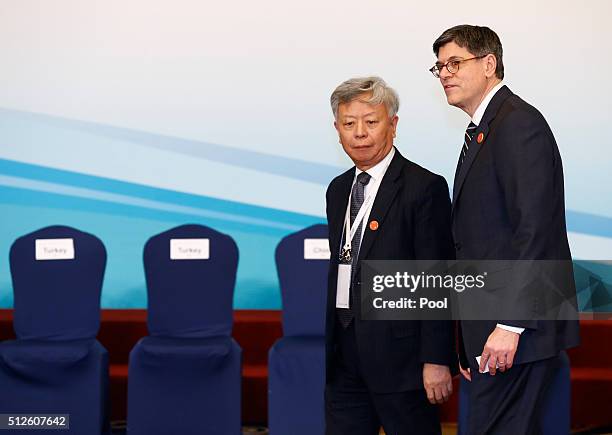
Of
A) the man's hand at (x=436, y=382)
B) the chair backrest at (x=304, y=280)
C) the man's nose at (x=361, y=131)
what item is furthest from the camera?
the chair backrest at (x=304, y=280)

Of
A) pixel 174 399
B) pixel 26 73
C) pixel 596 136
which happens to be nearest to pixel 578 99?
pixel 596 136

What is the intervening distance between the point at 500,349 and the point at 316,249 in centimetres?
205

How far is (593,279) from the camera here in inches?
183

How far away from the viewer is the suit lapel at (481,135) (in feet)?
6.78

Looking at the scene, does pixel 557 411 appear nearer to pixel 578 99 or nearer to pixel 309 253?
pixel 309 253

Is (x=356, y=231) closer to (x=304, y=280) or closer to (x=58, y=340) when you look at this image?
(x=304, y=280)

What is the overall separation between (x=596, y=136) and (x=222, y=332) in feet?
8.24

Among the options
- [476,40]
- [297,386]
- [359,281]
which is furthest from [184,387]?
[476,40]

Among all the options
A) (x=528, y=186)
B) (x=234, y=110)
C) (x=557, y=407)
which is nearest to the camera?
(x=528, y=186)

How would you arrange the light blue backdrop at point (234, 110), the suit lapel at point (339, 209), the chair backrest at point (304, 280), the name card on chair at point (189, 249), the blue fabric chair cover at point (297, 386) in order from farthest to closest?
1. the light blue backdrop at point (234, 110)
2. the name card on chair at point (189, 249)
3. the chair backrest at point (304, 280)
4. the blue fabric chair cover at point (297, 386)
5. the suit lapel at point (339, 209)

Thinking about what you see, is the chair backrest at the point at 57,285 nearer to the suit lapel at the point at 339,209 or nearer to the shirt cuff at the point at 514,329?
the suit lapel at the point at 339,209

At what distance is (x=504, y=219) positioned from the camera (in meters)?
2.01

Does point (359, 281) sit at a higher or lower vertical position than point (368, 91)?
lower

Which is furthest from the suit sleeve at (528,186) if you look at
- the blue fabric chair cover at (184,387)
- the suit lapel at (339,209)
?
the blue fabric chair cover at (184,387)
